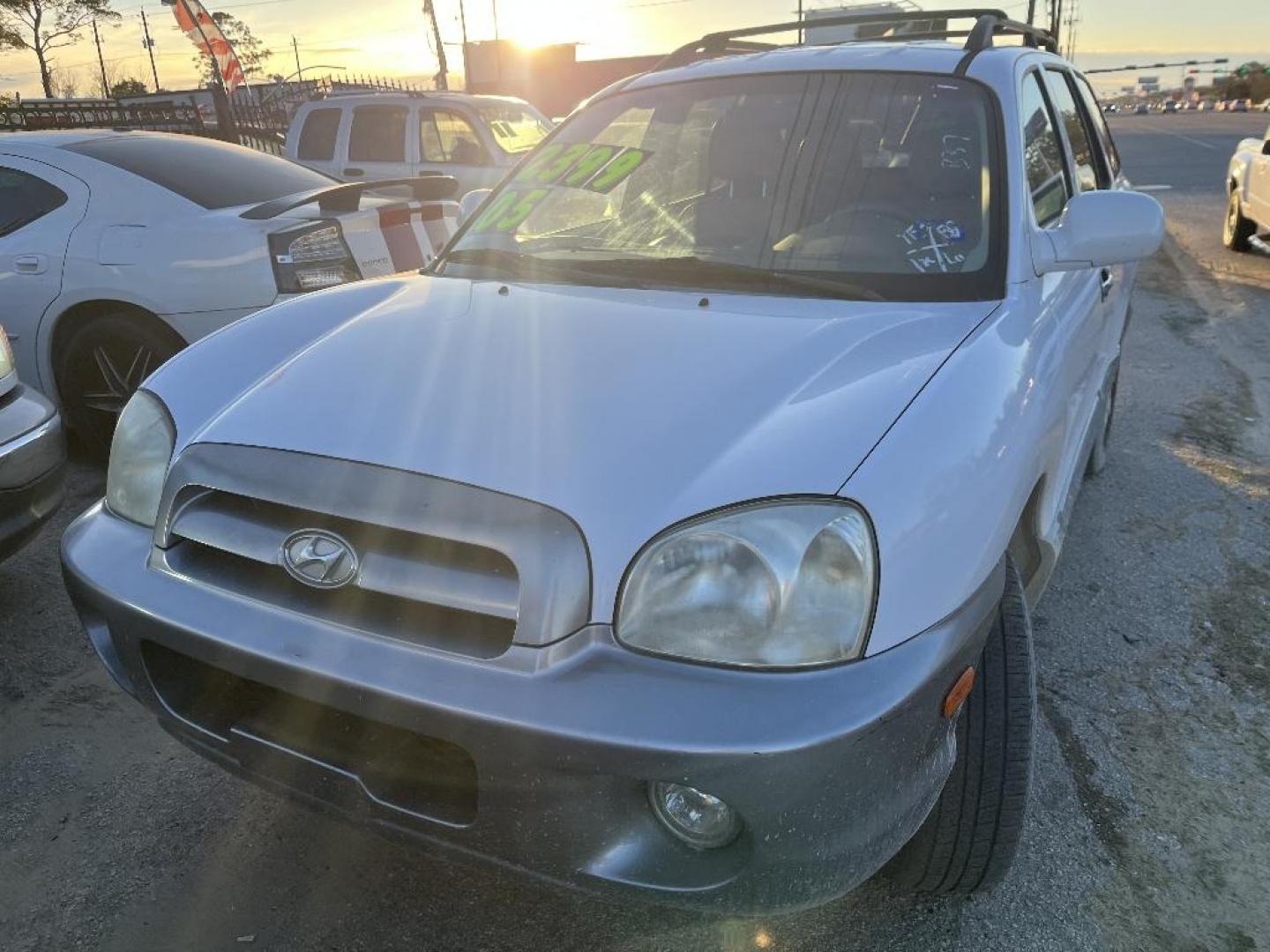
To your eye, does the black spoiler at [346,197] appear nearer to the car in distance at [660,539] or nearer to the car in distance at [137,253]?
the car in distance at [137,253]

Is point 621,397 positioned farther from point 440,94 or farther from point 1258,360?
point 440,94

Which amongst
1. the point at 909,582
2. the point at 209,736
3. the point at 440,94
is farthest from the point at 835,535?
the point at 440,94

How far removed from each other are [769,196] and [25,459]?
7.96 feet

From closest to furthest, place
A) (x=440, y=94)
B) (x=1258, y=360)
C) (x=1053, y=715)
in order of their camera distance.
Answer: (x=1053, y=715) < (x=1258, y=360) < (x=440, y=94)

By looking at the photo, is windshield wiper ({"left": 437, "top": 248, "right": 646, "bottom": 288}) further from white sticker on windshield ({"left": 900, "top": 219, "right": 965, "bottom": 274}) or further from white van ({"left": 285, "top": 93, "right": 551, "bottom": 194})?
white van ({"left": 285, "top": 93, "right": 551, "bottom": 194})

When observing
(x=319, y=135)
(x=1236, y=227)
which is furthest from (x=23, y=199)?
(x=1236, y=227)

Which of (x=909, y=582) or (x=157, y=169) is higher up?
(x=157, y=169)

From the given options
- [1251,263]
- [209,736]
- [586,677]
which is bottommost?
[1251,263]

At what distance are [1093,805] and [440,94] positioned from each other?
320 inches

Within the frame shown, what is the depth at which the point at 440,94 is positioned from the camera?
870 centimetres

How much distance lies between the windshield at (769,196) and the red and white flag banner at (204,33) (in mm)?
12056

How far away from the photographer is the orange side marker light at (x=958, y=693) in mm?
1561

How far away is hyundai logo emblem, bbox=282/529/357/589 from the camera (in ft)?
5.31

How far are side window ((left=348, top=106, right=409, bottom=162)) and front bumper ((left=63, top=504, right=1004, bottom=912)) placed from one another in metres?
7.81
